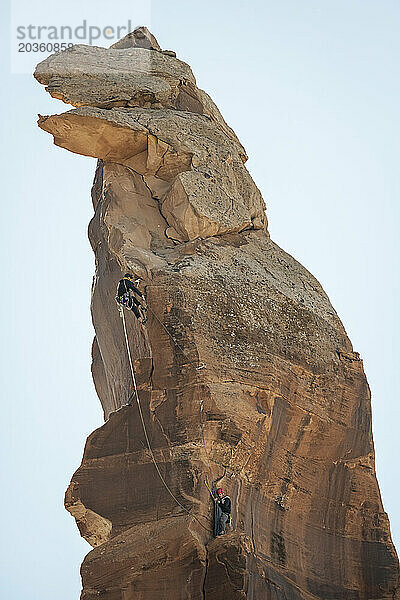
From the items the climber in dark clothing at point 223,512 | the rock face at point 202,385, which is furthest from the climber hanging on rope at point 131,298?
the climber in dark clothing at point 223,512

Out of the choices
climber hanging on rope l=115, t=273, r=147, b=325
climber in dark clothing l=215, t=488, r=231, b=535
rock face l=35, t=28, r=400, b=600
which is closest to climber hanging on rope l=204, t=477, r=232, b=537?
climber in dark clothing l=215, t=488, r=231, b=535

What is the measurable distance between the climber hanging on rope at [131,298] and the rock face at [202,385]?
0.23 meters

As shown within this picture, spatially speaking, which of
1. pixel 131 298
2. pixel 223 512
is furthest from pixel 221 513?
pixel 131 298

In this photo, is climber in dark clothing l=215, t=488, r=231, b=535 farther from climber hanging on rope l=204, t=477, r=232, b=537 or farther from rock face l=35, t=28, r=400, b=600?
→ rock face l=35, t=28, r=400, b=600

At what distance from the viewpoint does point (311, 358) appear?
76.9 feet

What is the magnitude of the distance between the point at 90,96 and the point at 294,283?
749 centimetres

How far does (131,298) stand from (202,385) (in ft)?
8.47

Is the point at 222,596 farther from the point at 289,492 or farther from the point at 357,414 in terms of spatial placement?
the point at 357,414

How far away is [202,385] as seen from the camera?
2128 centimetres

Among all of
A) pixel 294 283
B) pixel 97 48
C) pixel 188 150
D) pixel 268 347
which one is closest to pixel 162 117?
pixel 188 150

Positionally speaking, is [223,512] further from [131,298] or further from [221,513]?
[131,298]

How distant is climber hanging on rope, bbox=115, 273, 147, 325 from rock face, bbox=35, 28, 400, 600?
0.75 ft

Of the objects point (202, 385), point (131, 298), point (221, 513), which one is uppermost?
point (131, 298)

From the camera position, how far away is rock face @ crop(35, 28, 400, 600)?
2036 cm
